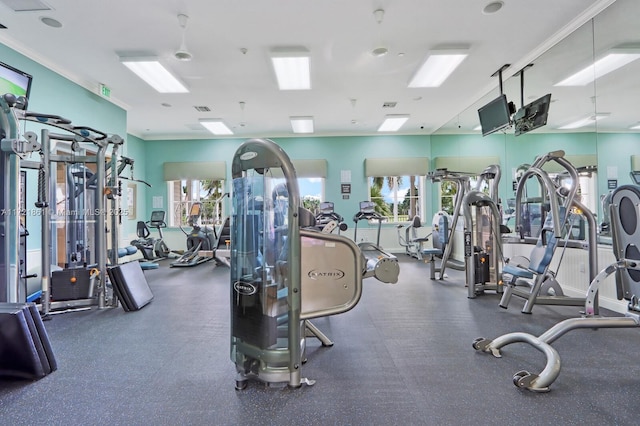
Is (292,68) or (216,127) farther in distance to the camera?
(216,127)

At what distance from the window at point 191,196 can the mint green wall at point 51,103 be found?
120 inches

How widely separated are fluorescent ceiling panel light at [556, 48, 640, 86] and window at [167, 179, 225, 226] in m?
7.61

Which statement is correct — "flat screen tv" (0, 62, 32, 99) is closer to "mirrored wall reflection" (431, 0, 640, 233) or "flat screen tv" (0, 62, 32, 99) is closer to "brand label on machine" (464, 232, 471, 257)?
"brand label on machine" (464, 232, 471, 257)

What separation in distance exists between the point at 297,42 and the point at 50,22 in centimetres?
268

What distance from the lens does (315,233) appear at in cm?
198

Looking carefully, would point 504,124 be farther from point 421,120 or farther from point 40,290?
point 40,290

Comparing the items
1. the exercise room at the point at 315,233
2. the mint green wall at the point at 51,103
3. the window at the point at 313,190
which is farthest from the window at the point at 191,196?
the mint green wall at the point at 51,103

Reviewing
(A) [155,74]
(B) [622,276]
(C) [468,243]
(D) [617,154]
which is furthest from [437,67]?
(A) [155,74]

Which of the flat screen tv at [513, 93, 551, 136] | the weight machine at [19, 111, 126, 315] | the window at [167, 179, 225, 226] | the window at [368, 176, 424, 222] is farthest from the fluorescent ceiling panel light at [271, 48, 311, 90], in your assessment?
the window at [167, 179, 225, 226]

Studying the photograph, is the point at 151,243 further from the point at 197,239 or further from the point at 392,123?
the point at 392,123

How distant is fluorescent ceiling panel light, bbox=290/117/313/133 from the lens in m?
7.28

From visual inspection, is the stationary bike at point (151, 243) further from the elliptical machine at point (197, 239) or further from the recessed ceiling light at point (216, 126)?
the recessed ceiling light at point (216, 126)

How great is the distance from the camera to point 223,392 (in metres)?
1.96

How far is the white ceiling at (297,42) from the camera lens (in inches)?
135
